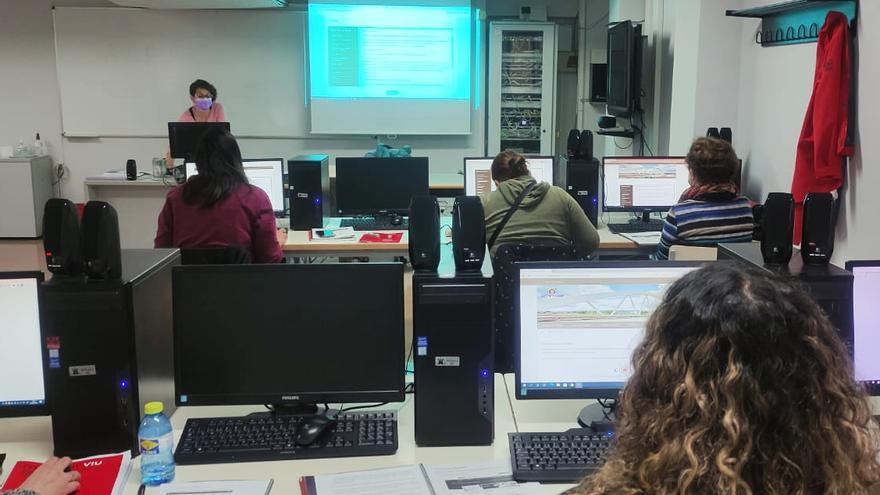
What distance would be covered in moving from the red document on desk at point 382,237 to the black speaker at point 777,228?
2.51 metres

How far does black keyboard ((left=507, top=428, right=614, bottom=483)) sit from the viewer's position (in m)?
1.53

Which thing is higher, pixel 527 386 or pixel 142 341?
pixel 142 341

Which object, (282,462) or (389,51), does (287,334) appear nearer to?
(282,462)

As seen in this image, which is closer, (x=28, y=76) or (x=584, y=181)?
(x=584, y=181)

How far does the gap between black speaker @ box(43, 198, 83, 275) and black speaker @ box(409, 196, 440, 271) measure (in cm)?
73

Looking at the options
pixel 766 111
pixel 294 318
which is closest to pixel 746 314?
pixel 294 318

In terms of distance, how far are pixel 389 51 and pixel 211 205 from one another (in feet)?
14.0

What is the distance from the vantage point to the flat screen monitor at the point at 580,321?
170 centimetres

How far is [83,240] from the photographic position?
1635 mm

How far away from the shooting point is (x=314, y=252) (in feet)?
13.3

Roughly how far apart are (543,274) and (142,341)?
3.03 ft

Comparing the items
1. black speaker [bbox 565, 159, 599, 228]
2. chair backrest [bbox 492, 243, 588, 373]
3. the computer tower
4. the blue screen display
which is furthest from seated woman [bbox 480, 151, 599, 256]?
the blue screen display

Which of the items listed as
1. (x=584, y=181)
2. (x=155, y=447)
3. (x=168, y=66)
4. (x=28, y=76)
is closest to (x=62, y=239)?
(x=155, y=447)

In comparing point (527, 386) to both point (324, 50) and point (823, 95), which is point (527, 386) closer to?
point (823, 95)
